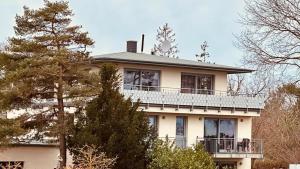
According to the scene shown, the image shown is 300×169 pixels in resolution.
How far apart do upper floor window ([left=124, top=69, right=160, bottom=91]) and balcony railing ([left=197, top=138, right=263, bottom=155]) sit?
405 centimetres

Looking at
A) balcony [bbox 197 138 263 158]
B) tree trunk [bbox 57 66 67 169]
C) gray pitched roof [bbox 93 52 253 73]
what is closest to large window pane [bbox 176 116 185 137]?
balcony [bbox 197 138 263 158]

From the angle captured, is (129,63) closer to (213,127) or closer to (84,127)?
(213,127)

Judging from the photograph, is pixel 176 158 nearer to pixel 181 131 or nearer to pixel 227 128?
pixel 181 131

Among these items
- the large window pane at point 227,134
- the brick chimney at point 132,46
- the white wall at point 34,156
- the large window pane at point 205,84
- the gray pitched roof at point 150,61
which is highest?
the brick chimney at point 132,46

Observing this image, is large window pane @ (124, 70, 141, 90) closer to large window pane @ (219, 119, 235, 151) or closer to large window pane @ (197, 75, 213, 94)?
large window pane @ (197, 75, 213, 94)

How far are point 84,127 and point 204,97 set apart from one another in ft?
39.9

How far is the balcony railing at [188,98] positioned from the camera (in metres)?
35.6

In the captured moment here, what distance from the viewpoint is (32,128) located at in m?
27.7

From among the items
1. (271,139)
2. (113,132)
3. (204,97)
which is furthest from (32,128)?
(271,139)

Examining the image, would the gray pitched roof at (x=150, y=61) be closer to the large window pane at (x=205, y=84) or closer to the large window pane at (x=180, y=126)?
the large window pane at (x=205, y=84)

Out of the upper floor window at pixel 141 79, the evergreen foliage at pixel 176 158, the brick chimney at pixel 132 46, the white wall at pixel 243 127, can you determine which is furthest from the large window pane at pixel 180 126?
the evergreen foliage at pixel 176 158

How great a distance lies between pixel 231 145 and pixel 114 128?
13.7 m

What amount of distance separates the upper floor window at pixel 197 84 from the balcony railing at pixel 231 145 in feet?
9.44

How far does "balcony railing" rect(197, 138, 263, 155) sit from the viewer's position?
3759 centimetres
